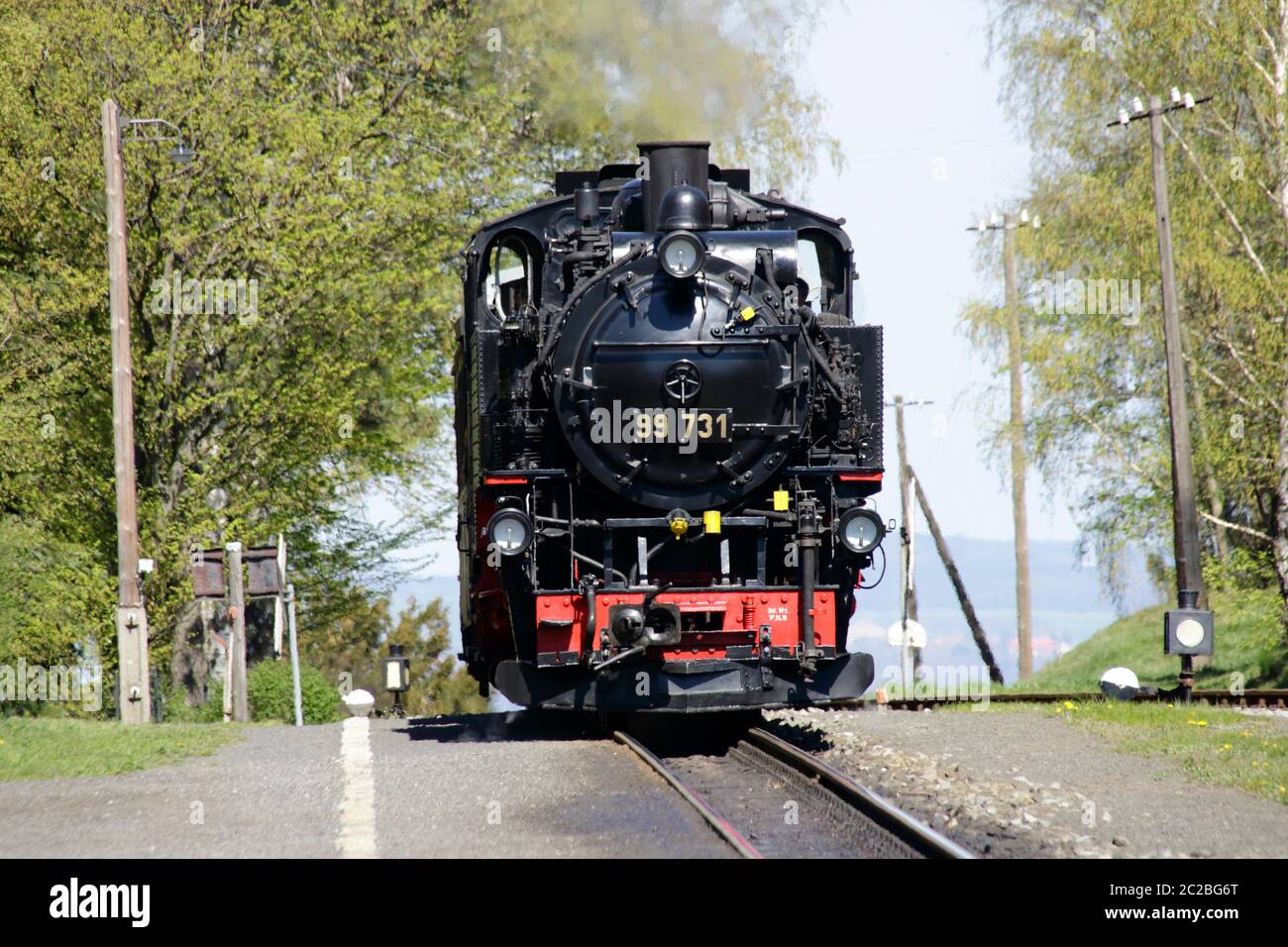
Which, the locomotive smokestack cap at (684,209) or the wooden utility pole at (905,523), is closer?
the locomotive smokestack cap at (684,209)

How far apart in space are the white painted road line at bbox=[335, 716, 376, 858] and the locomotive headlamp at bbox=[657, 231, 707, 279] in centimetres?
394

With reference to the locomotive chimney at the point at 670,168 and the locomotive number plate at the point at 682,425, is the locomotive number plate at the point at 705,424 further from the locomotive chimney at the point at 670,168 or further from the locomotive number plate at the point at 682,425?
the locomotive chimney at the point at 670,168

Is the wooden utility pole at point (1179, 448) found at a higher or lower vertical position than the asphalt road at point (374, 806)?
higher

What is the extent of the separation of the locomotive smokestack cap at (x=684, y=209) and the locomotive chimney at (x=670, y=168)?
0.66ft

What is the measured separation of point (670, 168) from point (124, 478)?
28.2 feet

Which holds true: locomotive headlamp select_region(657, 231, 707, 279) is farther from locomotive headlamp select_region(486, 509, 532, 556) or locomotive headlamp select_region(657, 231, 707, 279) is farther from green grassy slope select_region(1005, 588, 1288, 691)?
green grassy slope select_region(1005, 588, 1288, 691)

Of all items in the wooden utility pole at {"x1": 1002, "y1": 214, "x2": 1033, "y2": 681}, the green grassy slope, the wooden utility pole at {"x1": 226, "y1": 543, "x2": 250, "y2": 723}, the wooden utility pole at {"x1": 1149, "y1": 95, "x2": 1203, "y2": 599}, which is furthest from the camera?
the wooden utility pole at {"x1": 1002, "y1": 214, "x2": 1033, "y2": 681}

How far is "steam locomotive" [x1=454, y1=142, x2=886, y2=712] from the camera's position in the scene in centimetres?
1152

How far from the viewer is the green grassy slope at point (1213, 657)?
22.9 meters

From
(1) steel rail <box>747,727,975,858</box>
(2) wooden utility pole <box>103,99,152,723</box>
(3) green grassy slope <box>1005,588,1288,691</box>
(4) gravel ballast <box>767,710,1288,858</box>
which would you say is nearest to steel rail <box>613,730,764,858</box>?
(1) steel rail <box>747,727,975,858</box>

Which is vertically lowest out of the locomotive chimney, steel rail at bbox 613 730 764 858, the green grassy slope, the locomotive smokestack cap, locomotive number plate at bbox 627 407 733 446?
the green grassy slope

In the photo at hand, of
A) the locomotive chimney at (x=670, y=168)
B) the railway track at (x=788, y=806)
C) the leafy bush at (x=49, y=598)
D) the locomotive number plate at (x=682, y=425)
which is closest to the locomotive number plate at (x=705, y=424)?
the locomotive number plate at (x=682, y=425)
